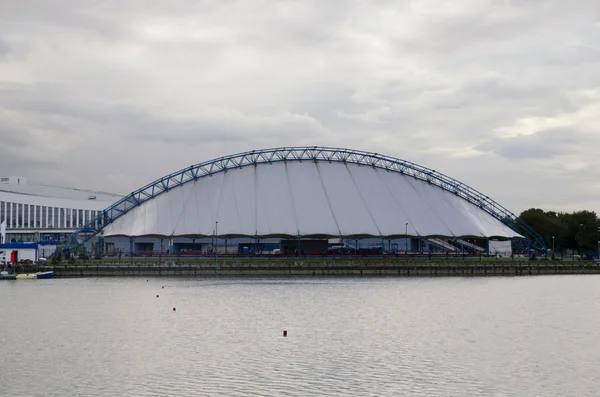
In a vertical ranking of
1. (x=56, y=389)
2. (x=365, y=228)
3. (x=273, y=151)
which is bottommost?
(x=56, y=389)

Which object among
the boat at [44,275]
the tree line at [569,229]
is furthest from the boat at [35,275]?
the tree line at [569,229]

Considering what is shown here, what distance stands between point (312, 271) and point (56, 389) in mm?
78131

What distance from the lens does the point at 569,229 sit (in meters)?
173

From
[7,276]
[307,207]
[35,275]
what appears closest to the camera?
[35,275]

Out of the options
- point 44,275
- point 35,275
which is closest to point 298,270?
point 44,275

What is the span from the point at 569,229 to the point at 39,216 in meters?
118

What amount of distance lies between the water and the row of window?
103078 millimetres

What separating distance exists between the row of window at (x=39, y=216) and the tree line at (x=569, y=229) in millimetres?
104331

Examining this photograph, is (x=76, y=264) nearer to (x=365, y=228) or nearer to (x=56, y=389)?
(x=365, y=228)

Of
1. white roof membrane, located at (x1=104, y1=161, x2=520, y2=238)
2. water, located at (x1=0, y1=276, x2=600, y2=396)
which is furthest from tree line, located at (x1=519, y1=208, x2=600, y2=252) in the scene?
water, located at (x1=0, y1=276, x2=600, y2=396)

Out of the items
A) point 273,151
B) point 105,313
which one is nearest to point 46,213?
point 273,151

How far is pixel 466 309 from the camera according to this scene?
2505 inches

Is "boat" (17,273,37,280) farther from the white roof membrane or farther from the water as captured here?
the white roof membrane

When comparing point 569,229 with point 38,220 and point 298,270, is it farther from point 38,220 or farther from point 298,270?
point 38,220
